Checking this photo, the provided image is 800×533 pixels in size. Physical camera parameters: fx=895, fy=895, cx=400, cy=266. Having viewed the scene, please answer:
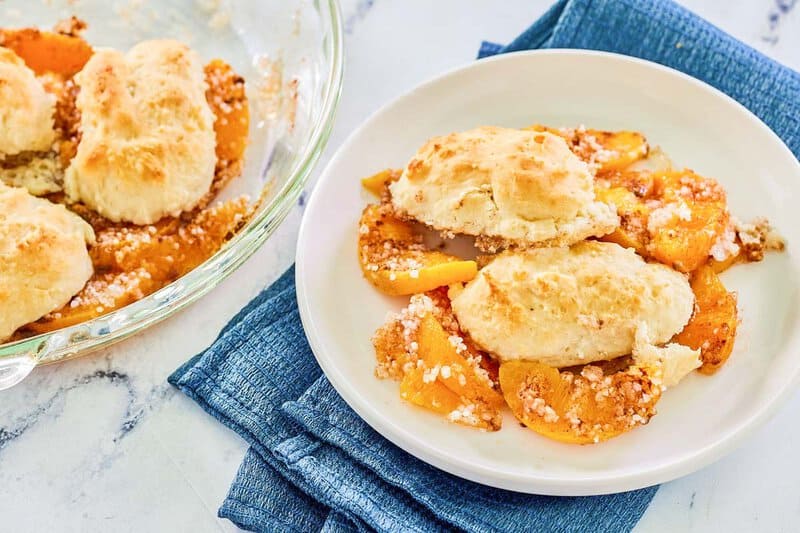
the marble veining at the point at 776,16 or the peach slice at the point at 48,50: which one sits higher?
the marble veining at the point at 776,16

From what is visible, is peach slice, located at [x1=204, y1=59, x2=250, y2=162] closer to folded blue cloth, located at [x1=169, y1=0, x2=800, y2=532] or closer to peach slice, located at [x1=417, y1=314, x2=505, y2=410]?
folded blue cloth, located at [x1=169, y1=0, x2=800, y2=532]

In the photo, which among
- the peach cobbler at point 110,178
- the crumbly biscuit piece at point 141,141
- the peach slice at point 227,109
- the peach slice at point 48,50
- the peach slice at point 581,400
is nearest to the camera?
the peach slice at point 581,400

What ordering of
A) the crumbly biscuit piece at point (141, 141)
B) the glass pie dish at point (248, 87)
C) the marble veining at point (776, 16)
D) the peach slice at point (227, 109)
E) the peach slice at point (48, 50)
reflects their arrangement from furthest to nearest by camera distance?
1. the marble veining at point (776, 16)
2. the peach slice at point (48, 50)
3. the peach slice at point (227, 109)
4. the crumbly biscuit piece at point (141, 141)
5. the glass pie dish at point (248, 87)

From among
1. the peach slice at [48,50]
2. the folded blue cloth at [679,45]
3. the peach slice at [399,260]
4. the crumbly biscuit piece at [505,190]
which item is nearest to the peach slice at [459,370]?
the peach slice at [399,260]

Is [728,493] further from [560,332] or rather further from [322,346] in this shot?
[322,346]

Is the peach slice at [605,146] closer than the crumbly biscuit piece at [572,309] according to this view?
No

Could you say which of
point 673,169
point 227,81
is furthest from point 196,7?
point 673,169

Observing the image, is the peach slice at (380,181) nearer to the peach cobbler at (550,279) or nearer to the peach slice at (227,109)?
the peach cobbler at (550,279)
